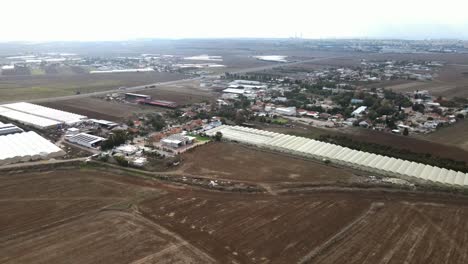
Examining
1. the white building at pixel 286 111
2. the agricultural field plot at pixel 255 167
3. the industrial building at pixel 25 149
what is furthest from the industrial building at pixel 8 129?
the white building at pixel 286 111

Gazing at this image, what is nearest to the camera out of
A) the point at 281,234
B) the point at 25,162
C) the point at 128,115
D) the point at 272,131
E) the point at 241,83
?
the point at 281,234

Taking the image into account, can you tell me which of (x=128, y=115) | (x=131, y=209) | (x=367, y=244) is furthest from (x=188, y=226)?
(x=128, y=115)

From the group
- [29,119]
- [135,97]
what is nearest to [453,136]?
[135,97]

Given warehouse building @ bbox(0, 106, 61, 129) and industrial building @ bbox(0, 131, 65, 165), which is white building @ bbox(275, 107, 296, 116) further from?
industrial building @ bbox(0, 131, 65, 165)

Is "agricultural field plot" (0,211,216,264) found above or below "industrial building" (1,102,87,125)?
below

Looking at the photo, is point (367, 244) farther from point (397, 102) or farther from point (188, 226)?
point (397, 102)

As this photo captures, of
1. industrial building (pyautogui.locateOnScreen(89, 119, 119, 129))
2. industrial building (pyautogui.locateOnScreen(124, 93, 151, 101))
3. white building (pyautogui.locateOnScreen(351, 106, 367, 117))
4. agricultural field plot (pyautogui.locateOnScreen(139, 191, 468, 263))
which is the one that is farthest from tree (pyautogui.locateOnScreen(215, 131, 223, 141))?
industrial building (pyautogui.locateOnScreen(124, 93, 151, 101))
